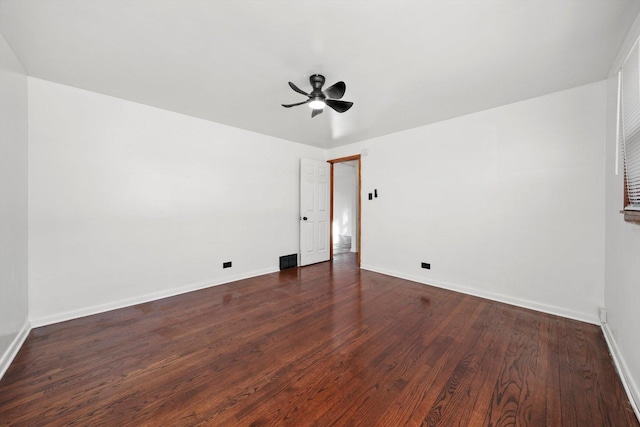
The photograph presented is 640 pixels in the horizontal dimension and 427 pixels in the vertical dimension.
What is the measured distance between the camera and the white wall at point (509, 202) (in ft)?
8.32

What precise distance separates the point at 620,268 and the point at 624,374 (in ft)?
2.63

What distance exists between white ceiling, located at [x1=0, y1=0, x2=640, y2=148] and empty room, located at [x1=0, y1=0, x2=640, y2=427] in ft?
0.06

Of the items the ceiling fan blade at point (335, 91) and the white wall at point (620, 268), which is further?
the ceiling fan blade at point (335, 91)

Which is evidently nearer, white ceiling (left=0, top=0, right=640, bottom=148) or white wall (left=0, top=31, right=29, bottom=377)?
white ceiling (left=0, top=0, right=640, bottom=148)

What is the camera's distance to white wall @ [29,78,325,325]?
8.16 feet

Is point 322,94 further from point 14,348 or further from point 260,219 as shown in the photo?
point 14,348

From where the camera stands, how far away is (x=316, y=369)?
1789 millimetres

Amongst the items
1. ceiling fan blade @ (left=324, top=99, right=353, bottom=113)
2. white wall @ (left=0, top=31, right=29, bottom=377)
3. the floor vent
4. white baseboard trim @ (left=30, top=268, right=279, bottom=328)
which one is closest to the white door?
the floor vent

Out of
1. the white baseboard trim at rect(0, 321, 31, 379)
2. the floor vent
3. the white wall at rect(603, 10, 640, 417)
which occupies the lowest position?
the white baseboard trim at rect(0, 321, 31, 379)

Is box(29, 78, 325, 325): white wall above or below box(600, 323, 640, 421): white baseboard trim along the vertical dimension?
above

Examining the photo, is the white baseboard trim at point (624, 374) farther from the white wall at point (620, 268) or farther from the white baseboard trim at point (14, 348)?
the white baseboard trim at point (14, 348)

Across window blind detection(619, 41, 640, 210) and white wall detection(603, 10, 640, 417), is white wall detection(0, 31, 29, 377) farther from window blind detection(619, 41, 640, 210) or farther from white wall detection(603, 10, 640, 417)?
window blind detection(619, 41, 640, 210)

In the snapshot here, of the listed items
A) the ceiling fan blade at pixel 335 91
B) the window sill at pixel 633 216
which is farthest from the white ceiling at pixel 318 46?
the window sill at pixel 633 216

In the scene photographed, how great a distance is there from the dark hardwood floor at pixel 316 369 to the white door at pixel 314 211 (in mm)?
2047
